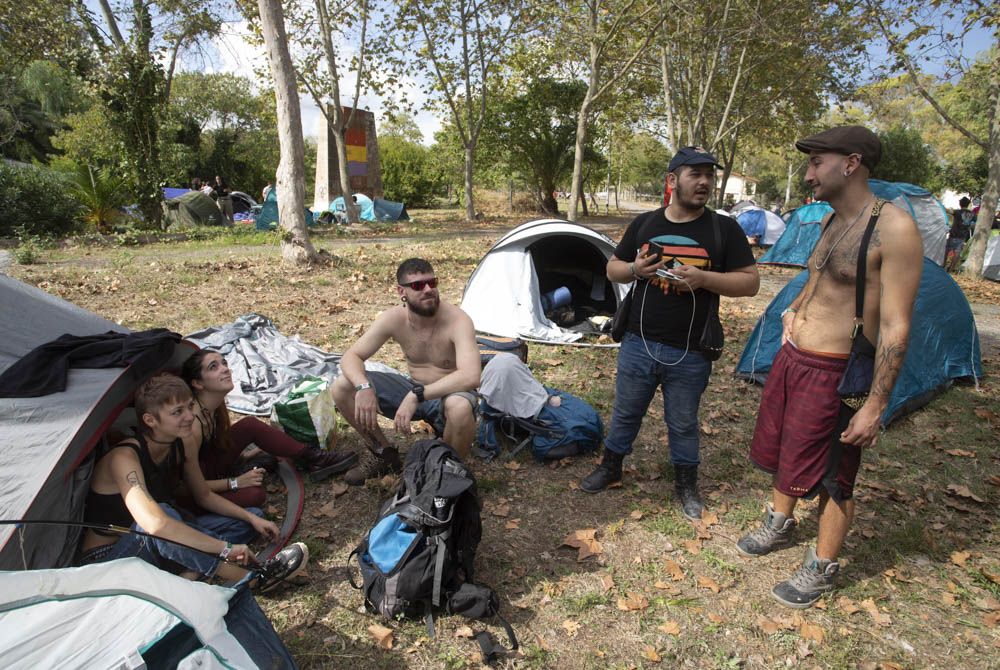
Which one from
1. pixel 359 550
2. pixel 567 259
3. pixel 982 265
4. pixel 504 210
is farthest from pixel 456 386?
pixel 504 210

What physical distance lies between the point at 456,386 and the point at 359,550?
1.08 m

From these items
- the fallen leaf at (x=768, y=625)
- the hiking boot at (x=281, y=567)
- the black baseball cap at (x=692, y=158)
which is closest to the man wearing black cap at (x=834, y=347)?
the fallen leaf at (x=768, y=625)

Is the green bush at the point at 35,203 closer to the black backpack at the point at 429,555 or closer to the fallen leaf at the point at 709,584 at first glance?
the black backpack at the point at 429,555

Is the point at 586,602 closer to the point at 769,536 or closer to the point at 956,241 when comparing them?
the point at 769,536

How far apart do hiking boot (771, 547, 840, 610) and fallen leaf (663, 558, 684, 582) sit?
1.44 ft

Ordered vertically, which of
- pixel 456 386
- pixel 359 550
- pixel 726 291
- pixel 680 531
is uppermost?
pixel 726 291

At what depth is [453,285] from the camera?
927 centimetres

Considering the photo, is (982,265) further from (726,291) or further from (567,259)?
(726,291)

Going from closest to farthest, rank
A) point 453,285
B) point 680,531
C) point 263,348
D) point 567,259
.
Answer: point 680,531, point 263,348, point 567,259, point 453,285

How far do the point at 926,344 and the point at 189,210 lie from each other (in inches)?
693

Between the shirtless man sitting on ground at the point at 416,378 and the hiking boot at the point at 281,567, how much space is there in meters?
0.85

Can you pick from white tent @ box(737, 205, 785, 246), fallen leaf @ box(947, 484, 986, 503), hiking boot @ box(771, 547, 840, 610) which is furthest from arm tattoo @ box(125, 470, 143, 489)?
white tent @ box(737, 205, 785, 246)

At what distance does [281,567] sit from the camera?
2623 millimetres

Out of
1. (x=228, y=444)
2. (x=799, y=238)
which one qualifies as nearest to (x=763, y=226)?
(x=799, y=238)
